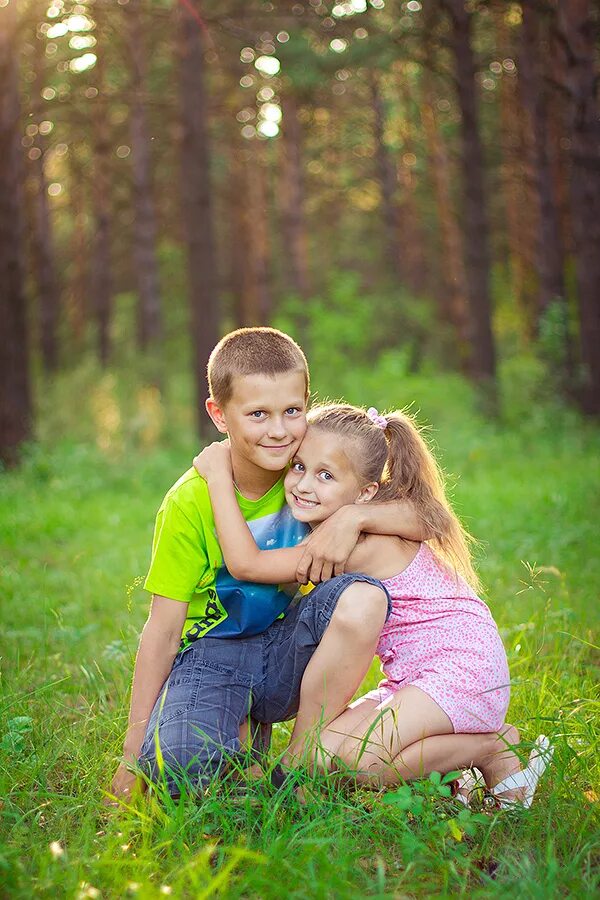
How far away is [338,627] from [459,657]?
41cm

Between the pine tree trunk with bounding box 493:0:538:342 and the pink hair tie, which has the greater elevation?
the pine tree trunk with bounding box 493:0:538:342

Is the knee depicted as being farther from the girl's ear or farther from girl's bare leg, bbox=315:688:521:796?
the girl's ear

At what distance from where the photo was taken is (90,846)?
8.59 feet

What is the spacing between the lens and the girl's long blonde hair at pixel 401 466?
3.18m

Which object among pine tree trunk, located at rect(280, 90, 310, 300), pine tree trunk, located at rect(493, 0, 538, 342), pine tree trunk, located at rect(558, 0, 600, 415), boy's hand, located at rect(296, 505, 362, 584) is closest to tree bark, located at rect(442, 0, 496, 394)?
pine tree trunk, located at rect(558, 0, 600, 415)

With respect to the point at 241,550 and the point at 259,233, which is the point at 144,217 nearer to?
the point at 259,233

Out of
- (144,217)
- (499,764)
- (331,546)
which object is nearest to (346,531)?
(331,546)

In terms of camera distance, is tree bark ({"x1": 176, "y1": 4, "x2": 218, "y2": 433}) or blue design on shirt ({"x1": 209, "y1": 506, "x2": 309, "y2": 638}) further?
tree bark ({"x1": 176, "y1": 4, "x2": 218, "y2": 433})

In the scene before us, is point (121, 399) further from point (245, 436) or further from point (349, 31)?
point (245, 436)

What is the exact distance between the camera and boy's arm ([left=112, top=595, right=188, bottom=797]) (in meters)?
3.04

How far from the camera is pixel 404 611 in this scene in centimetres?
313

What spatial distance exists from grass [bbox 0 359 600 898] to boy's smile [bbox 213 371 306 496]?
1.04 meters

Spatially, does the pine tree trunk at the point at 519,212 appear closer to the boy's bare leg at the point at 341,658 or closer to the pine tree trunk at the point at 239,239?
the pine tree trunk at the point at 239,239

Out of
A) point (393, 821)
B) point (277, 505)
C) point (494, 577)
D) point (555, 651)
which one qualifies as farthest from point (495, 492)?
point (393, 821)
